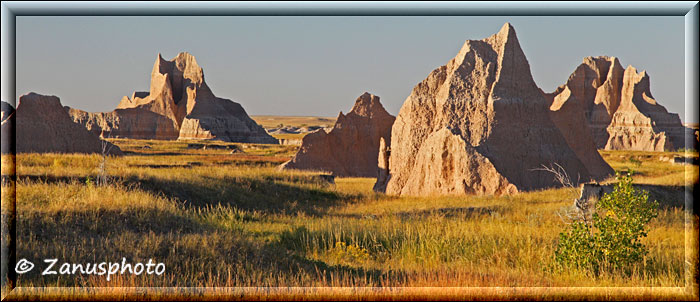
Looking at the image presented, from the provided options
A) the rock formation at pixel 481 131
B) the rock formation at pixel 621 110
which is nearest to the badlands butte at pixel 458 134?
the rock formation at pixel 481 131

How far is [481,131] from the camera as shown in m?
20.4

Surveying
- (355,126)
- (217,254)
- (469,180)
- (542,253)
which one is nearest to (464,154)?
(469,180)

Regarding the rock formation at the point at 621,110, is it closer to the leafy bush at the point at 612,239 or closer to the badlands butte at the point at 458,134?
the badlands butte at the point at 458,134

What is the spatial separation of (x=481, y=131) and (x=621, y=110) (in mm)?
73467

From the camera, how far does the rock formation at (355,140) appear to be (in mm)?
37000

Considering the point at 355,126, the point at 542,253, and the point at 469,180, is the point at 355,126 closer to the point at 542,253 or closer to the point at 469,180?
the point at 469,180

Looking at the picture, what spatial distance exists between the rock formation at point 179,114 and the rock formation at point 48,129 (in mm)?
70299

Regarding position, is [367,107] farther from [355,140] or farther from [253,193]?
[253,193]

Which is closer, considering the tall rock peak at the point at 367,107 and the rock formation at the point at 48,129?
the rock formation at the point at 48,129

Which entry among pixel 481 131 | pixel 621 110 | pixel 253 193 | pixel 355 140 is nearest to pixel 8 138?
pixel 253 193

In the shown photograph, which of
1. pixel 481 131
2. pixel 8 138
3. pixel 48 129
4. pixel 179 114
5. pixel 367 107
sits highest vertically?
pixel 179 114

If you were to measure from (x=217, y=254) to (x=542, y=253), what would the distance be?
15.9ft

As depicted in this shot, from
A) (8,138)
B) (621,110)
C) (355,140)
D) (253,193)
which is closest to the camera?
(8,138)

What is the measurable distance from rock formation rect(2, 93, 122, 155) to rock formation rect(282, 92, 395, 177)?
13752mm
